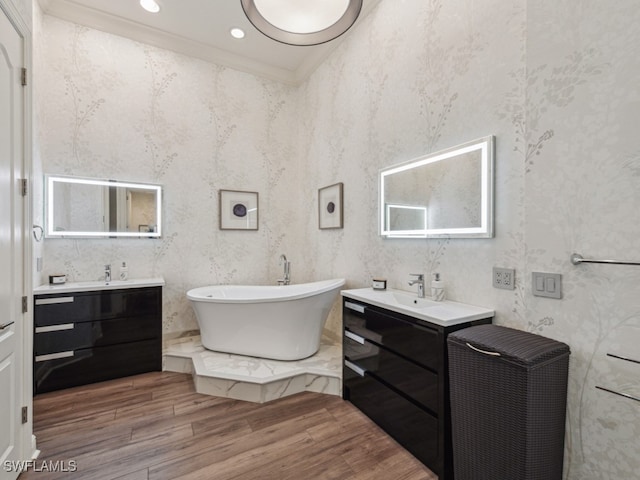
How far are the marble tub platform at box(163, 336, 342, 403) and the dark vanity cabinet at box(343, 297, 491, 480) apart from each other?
24 centimetres

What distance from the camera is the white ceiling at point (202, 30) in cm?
280

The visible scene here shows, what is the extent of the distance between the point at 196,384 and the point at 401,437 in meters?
1.67

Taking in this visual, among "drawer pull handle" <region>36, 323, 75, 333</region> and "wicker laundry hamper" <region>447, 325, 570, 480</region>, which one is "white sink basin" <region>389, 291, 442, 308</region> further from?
"drawer pull handle" <region>36, 323, 75, 333</region>

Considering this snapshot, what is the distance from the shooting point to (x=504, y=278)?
169 cm

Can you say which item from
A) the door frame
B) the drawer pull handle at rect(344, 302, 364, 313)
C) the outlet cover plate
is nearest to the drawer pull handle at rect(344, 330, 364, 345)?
the drawer pull handle at rect(344, 302, 364, 313)

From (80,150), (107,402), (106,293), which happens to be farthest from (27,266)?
(80,150)

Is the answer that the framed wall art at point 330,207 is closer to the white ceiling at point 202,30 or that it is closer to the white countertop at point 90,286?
the white ceiling at point 202,30

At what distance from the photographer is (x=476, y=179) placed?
1.85 meters

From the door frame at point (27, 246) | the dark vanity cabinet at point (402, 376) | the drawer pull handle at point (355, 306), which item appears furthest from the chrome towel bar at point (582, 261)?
the door frame at point (27, 246)

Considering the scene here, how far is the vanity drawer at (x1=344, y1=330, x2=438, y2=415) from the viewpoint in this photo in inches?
64.2

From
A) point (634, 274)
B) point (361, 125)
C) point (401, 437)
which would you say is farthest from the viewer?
point (361, 125)

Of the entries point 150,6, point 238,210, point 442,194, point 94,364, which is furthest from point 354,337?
point 150,6

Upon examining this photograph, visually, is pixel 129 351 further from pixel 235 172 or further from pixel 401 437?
pixel 401 437

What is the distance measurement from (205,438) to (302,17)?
2.54 meters
